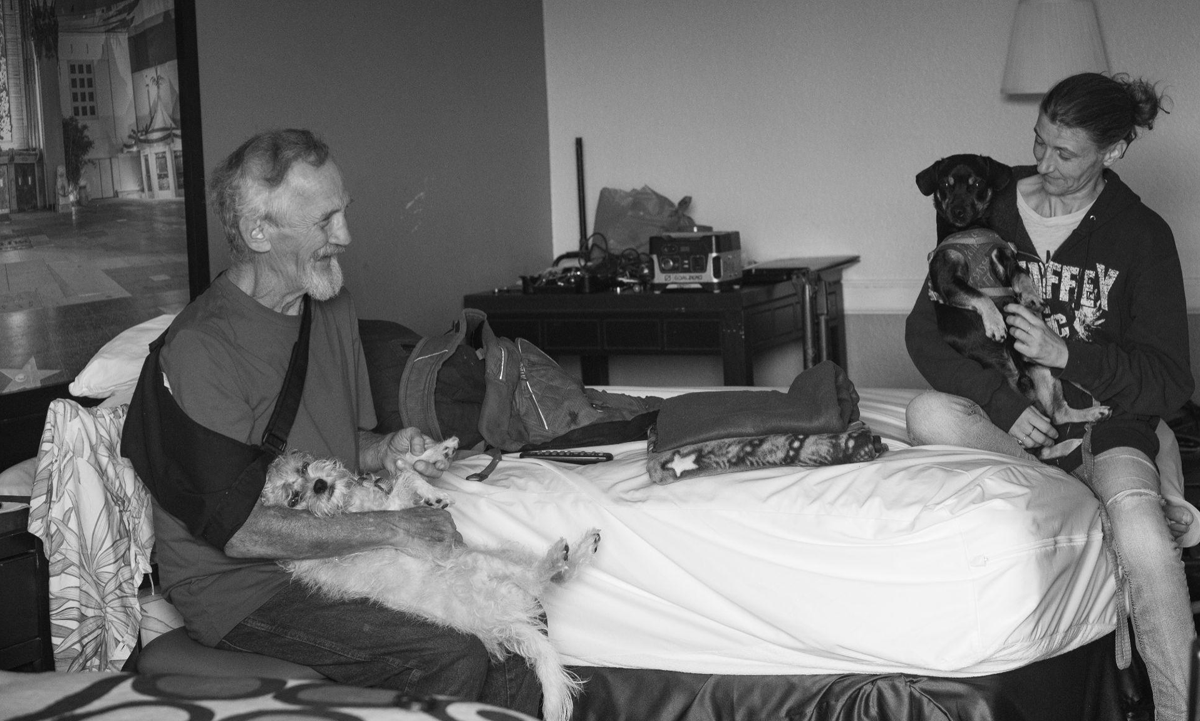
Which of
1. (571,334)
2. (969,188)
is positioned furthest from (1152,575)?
(571,334)

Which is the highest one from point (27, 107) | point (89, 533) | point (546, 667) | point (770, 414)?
point (27, 107)

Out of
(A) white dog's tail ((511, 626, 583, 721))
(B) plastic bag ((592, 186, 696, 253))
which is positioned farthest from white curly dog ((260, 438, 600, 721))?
Answer: (B) plastic bag ((592, 186, 696, 253))

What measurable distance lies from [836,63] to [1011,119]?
0.74 meters

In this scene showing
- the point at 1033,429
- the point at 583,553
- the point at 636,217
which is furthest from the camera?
the point at 636,217

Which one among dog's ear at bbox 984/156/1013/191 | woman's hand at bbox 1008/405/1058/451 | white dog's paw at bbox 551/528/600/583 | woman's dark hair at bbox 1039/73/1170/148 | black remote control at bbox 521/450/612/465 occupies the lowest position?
white dog's paw at bbox 551/528/600/583

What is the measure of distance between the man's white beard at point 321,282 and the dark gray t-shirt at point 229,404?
67 millimetres

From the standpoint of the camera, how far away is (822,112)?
4.84 m

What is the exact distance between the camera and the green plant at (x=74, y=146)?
8.99 ft

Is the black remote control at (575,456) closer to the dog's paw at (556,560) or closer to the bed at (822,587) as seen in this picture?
the bed at (822,587)

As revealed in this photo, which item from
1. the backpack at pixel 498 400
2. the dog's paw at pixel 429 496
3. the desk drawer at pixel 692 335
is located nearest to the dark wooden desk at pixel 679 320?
the desk drawer at pixel 692 335

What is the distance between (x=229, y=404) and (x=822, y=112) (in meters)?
3.46

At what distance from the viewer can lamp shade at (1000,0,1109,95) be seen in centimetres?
408

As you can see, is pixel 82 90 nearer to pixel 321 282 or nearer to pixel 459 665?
pixel 321 282

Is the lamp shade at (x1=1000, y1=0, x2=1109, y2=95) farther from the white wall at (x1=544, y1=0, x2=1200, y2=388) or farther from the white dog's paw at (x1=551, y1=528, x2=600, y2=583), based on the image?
the white dog's paw at (x1=551, y1=528, x2=600, y2=583)
